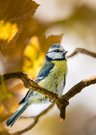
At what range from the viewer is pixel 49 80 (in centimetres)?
88

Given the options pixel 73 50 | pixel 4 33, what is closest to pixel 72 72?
pixel 73 50

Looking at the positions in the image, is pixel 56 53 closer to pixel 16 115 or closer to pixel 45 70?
pixel 45 70

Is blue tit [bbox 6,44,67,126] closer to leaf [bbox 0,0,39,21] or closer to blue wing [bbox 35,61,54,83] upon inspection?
blue wing [bbox 35,61,54,83]

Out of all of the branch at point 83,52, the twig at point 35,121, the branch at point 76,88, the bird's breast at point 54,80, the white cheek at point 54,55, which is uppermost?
the white cheek at point 54,55

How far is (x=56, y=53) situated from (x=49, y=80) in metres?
0.07

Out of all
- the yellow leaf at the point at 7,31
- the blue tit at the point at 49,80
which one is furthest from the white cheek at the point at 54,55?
the yellow leaf at the point at 7,31

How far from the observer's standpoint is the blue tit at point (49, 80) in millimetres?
877

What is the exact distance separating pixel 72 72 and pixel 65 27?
0.12 metres

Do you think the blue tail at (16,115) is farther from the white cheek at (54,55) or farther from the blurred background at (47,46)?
the white cheek at (54,55)

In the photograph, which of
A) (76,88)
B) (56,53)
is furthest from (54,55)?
(76,88)

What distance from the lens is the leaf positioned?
0.89 m

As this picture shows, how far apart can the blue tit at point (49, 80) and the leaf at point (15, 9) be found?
116 millimetres

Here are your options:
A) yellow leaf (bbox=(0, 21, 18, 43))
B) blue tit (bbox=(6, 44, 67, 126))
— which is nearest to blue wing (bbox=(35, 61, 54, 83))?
blue tit (bbox=(6, 44, 67, 126))

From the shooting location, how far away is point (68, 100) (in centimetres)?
92
